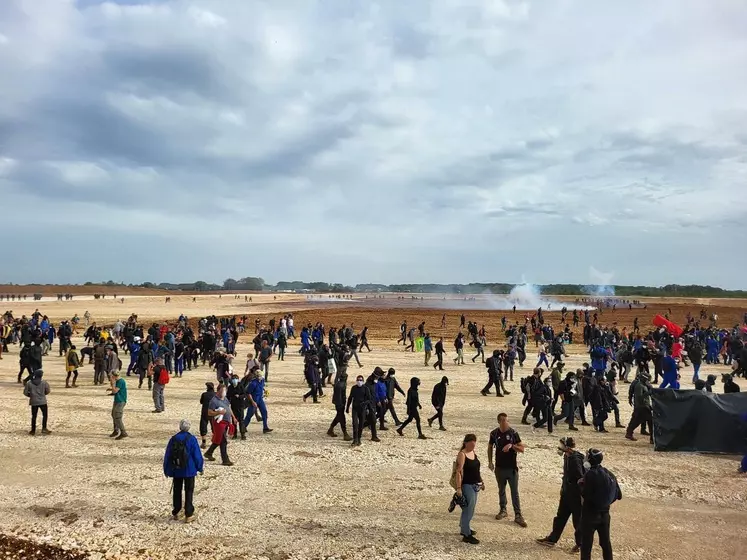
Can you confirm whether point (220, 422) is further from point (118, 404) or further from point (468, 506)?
point (468, 506)

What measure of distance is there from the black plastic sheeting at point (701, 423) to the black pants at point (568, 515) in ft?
19.2

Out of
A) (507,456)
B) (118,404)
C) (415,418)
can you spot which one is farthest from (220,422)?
(507,456)

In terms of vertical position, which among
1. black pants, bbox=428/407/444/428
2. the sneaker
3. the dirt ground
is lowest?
the dirt ground

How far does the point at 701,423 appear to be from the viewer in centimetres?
1140

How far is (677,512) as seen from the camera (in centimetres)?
821

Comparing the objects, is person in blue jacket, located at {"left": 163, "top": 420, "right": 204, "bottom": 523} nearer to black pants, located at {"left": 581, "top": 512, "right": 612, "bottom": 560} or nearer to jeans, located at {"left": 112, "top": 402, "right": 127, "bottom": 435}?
jeans, located at {"left": 112, "top": 402, "right": 127, "bottom": 435}

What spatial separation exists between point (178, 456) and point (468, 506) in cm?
433

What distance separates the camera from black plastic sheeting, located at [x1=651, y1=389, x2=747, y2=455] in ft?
36.8

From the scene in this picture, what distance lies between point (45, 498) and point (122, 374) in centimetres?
1303

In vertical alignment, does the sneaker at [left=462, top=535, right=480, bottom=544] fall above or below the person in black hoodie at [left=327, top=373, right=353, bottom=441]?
below

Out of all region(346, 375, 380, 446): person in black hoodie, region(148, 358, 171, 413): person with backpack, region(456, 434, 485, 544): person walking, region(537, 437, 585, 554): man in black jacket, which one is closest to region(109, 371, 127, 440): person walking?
region(148, 358, 171, 413): person with backpack

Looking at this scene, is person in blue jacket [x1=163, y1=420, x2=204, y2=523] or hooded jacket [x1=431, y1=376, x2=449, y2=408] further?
hooded jacket [x1=431, y1=376, x2=449, y2=408]

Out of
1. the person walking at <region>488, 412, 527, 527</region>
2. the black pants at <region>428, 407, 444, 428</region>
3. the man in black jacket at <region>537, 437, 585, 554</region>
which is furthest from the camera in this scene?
the black pants at <region>428, 407, 444, 428</region>

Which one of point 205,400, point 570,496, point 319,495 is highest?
point 205,400
